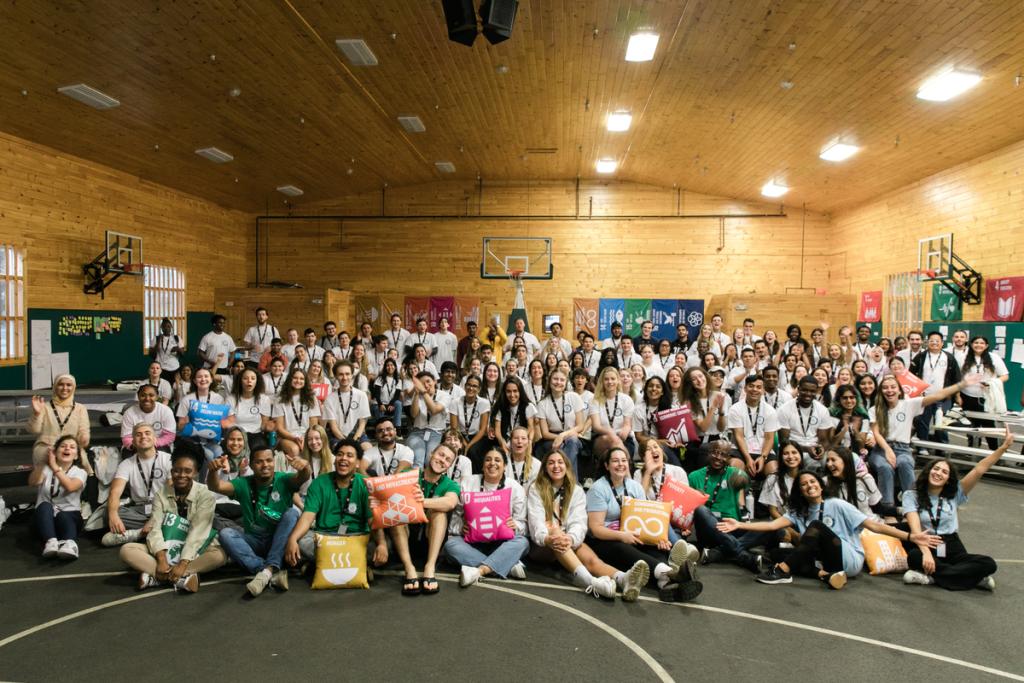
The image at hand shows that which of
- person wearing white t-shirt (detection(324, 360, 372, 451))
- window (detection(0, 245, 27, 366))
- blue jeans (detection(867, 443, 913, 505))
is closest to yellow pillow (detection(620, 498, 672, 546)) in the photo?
blue jeans (detection(867, 443, 913, 505))

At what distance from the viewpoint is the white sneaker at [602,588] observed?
14.5ft

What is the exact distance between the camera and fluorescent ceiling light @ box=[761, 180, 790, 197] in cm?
1451

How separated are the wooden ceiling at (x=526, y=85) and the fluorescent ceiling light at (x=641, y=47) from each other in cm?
16

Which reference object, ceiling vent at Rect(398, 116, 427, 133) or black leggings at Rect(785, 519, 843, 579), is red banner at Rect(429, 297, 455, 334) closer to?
ceiling vent at Rect(398, 116, 427, 133)

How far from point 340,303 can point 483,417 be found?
9.96 m

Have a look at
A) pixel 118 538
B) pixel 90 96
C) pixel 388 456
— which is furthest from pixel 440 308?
pixel 118 538

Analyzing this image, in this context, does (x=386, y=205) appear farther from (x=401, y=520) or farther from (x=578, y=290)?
(x=401, y=520)

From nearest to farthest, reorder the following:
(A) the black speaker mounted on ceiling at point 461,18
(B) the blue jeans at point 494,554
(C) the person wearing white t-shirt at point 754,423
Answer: (B) the blue jeans at point 494,554, (A) the black speaker mounted on ceiling at point 461,18, (C) the person wearing white t-shirt at point 754,423

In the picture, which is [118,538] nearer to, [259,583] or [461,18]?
[259,583]

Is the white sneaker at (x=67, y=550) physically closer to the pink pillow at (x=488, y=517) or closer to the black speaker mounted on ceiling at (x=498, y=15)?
Result: the pink pillow at (x=488, y=517)

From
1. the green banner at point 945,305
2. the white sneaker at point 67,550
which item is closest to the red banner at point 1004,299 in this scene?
the green banner at point 945,305

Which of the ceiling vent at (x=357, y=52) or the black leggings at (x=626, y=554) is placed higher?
the ceiling vent at (x=357, y=52)

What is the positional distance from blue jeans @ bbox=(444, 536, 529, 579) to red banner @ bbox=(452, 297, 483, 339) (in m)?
11.8

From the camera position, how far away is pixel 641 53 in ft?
28.0
